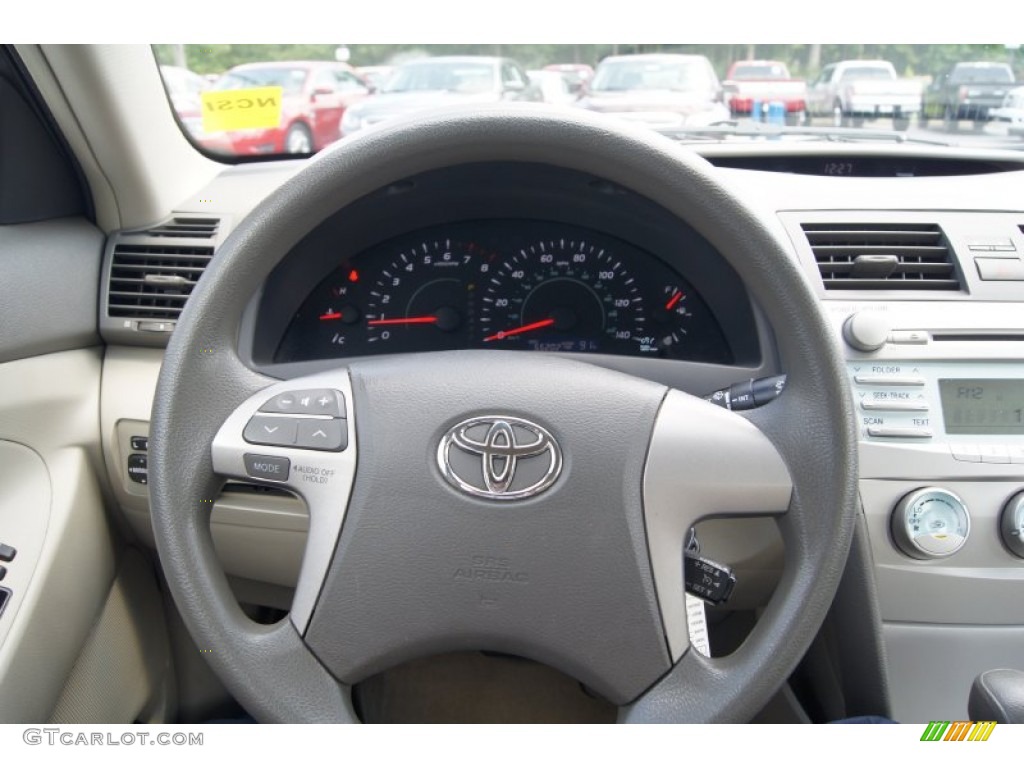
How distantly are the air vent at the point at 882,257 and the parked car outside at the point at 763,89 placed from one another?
676 millimetres

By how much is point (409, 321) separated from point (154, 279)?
0.56 metres

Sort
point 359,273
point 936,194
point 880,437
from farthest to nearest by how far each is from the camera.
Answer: point 936,194 < point 359,273 < point 880,437

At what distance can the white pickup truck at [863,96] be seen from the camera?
2.22 metres

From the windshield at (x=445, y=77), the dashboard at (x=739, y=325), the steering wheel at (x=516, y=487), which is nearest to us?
the steering wheel at (x=516, y=487)

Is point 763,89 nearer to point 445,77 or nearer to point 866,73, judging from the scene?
point 866,73

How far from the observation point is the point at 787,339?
1.12 m

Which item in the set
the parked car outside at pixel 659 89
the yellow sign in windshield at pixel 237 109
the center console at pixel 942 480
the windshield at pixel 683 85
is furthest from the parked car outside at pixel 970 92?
the yellow sign in windshield at pixel 237 109

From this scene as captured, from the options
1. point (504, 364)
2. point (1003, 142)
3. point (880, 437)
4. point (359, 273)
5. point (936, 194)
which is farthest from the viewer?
point (1003, 142)

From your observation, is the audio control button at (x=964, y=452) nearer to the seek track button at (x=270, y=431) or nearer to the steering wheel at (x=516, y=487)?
the steering wheel at (x=516, y=487)

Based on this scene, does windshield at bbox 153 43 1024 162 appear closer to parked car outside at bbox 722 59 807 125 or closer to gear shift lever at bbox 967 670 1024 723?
parked car outside at bbox 722 59 807 125
